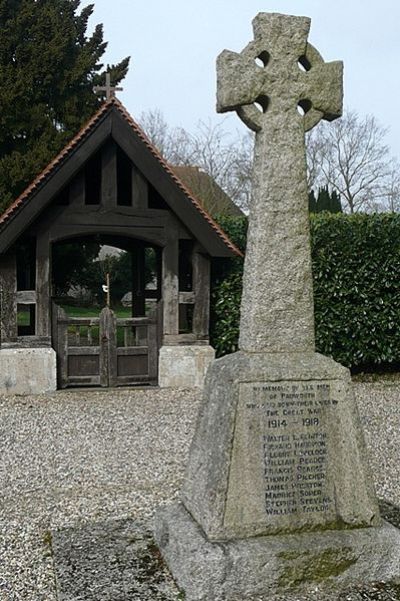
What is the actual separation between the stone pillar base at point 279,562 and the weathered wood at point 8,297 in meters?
7.38

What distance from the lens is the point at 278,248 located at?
3770 millimetres

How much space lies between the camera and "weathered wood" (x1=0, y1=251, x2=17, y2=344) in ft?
34.5

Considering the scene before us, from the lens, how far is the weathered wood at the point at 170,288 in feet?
36.2

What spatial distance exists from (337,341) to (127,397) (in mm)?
4043

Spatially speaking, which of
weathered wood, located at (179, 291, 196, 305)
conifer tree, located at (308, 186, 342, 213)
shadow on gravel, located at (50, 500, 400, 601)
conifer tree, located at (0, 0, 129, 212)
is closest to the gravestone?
shadow on gravel, located at (50, 500, 400, 601)

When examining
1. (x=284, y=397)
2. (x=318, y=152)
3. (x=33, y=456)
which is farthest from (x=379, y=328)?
(x=318, y=152)

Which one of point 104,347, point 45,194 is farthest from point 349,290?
point 45,194

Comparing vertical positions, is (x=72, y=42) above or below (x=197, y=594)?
above

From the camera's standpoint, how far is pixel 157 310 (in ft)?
36.9

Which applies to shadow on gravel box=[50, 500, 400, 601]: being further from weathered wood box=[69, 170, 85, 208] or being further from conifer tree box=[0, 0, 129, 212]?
conifer tree box=[0, 0, 129, 212]

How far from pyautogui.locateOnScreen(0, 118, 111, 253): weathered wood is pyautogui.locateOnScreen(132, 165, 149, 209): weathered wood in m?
0.97

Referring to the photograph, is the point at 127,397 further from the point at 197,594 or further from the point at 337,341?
the point at 197,594

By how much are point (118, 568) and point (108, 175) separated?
25.5ft

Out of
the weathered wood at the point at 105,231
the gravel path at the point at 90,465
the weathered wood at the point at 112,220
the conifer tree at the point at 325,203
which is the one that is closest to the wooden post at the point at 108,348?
the gravel path at the point at 90,465
